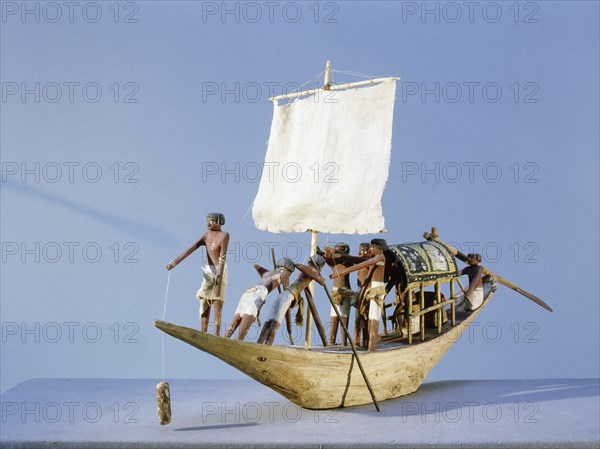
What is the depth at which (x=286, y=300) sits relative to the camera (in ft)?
22.9

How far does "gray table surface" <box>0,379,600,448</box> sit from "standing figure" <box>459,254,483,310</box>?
81 centimetres

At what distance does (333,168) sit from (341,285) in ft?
8.46

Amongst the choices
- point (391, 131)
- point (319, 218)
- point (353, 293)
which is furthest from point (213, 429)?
point (391, 131)

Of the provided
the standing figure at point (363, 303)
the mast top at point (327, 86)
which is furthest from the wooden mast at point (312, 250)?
the standing figure at point (363, 303)

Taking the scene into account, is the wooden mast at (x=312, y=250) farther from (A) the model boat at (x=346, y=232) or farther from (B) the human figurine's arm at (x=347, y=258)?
(B) the human figurine's arm at (x=347, y=258)

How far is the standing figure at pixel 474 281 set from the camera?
8.52 m

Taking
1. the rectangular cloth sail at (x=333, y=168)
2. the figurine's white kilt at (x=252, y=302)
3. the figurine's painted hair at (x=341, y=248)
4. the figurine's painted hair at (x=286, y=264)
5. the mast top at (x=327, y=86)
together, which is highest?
the mast top at (x=327, y=86)

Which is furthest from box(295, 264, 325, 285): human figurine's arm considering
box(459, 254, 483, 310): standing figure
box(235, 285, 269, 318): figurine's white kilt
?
box(459, 254, 483, 310): standing figure

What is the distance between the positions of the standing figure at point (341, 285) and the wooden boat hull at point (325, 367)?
1.40 feet

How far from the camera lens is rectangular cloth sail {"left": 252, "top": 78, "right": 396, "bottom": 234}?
9.76 meters

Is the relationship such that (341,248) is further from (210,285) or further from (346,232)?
(346,232)

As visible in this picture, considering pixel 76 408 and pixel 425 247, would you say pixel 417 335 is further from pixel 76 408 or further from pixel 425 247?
pixel 76 408

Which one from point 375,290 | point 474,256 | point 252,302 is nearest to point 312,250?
point 375,290

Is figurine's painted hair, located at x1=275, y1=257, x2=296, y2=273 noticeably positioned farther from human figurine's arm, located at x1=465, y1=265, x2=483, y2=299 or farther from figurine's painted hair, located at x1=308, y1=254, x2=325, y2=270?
human figurine's arm, located at x1=465, y1=265, x2=483, y2=299
